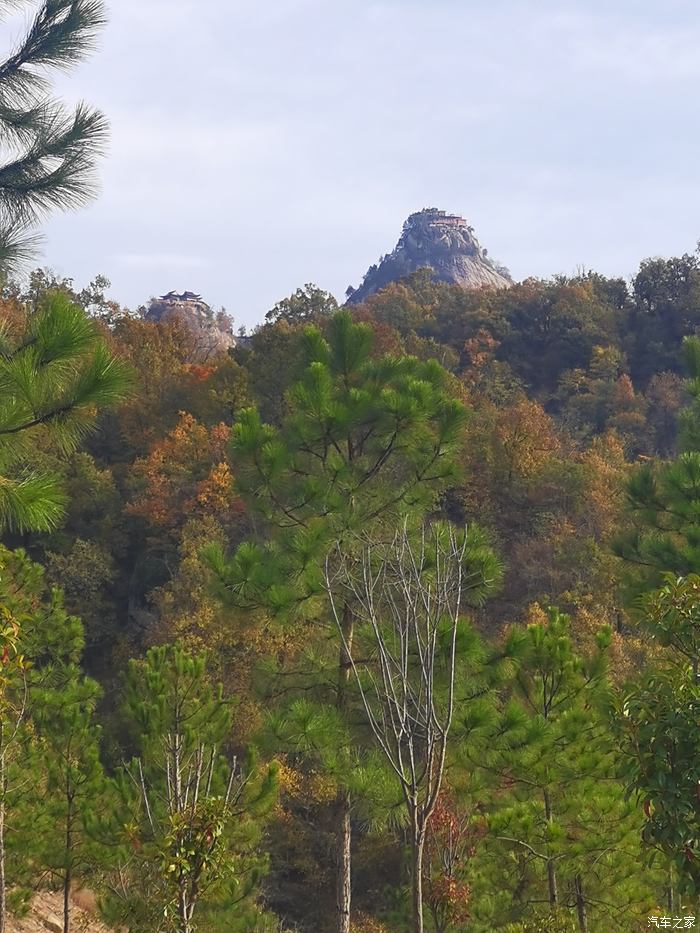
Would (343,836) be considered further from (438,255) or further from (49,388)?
(438,255)

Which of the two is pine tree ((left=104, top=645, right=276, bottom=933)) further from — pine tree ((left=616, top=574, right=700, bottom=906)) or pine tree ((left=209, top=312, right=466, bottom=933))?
pine tree ((left=616, top=574, right=700, bottom=906))

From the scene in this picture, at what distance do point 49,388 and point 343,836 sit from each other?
220 inches

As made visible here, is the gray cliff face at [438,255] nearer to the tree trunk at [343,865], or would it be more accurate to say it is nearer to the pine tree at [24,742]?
the pine tree at [24,742]

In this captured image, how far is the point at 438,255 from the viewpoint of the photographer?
93125 mm

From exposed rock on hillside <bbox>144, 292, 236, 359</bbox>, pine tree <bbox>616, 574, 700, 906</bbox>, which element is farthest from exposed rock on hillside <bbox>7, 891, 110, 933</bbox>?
exposed rock on hillside <bbox>144, 292, 236, 359</bbox>

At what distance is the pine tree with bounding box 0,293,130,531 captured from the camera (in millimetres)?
4305

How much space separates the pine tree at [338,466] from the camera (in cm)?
838

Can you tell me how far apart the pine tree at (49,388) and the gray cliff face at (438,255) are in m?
85.9

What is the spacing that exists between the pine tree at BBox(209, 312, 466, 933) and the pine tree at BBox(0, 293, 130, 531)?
387 cm

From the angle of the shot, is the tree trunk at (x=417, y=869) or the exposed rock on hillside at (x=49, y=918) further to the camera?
the exposed rock on hillside at (x=49, y=918)

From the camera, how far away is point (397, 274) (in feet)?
298
